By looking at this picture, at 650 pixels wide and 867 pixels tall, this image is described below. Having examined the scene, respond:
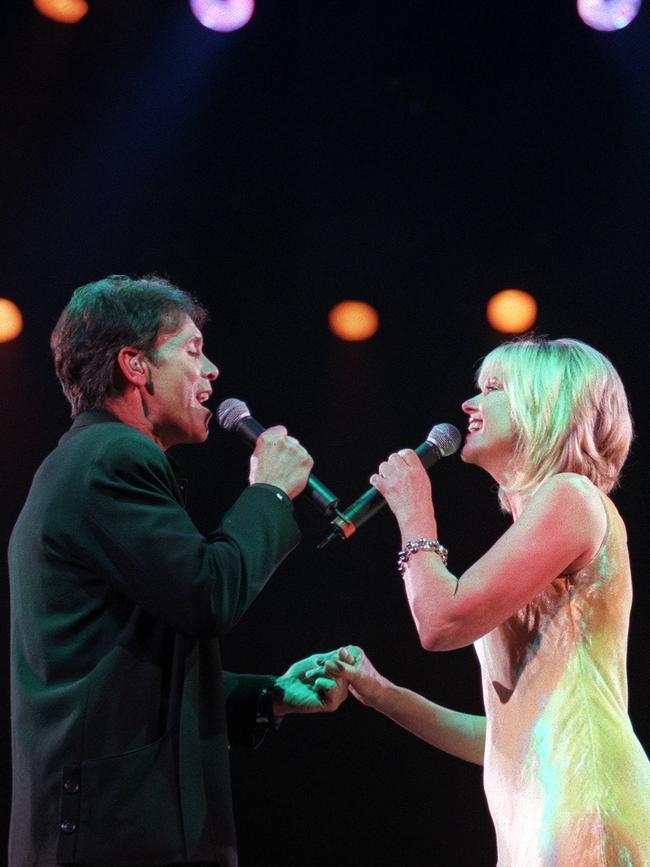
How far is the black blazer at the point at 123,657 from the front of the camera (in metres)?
1.45

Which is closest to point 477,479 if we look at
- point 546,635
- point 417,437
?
point 417,437

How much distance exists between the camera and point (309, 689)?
207cm

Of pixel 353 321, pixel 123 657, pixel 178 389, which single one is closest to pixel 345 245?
pixel 353 321

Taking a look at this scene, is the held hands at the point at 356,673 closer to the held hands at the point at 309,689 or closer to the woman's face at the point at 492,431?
the held hands at the point at 309,689

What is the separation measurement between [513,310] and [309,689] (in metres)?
1.95

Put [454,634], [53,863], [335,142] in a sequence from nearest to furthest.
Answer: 1. [53,863]
2. [454,634]
3. [335,142]

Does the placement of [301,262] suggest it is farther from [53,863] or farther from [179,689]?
[53,863]

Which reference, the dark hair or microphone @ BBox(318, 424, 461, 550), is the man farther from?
microphone @ BBox(318, 424, 461, 550)

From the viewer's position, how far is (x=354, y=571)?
3.52 meters

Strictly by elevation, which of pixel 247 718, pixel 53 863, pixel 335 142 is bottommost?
pixel 53 863

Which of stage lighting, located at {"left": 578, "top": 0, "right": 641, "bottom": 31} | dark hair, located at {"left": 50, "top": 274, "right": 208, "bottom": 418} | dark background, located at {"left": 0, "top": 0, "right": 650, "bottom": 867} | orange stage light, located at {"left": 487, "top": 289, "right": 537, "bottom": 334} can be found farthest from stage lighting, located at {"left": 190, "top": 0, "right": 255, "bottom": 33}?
dark hair, located at {"left": 50, "top": 274, "right": 208, "bottom": 418}

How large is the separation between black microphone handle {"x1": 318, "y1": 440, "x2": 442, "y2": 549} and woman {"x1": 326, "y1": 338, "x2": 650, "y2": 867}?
0.11 feet

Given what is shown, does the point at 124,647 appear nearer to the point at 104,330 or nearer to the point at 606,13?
the point at 104,330

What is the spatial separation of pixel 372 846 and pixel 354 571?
0.90 m
